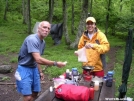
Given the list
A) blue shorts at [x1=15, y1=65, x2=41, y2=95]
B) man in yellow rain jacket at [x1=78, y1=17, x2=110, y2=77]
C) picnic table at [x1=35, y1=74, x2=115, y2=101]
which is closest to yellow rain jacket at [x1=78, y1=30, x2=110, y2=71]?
man in yellow rain jacket at [x1=78, y1=17, x2=110, y2=77]

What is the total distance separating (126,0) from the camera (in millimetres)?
19484

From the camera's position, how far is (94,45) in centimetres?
495

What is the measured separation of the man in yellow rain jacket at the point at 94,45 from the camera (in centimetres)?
501

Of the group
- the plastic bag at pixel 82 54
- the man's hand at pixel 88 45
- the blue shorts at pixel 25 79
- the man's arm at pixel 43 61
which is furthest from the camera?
the plastic bag at pixel 82 54

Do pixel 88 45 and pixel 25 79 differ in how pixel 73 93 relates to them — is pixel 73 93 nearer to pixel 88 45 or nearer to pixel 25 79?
pixel 25 79

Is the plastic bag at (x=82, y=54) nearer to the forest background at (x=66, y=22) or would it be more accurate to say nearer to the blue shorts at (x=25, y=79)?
the blue shorts at (x=25, y=79)

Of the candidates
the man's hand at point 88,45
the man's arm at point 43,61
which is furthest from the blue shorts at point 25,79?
the man's hand at point 88,45

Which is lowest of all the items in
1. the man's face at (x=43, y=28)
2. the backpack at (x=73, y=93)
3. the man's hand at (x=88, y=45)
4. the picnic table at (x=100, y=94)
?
the picnic table at (x=100, y=94)

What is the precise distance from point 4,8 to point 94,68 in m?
29.2

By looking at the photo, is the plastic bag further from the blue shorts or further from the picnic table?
the blue shorts

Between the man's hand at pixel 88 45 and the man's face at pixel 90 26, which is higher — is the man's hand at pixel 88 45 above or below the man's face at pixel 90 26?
below

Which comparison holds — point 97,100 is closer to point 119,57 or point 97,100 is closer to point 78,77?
point 78,77

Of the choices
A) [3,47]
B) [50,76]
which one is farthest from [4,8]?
[50,76]

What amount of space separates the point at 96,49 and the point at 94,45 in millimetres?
101
